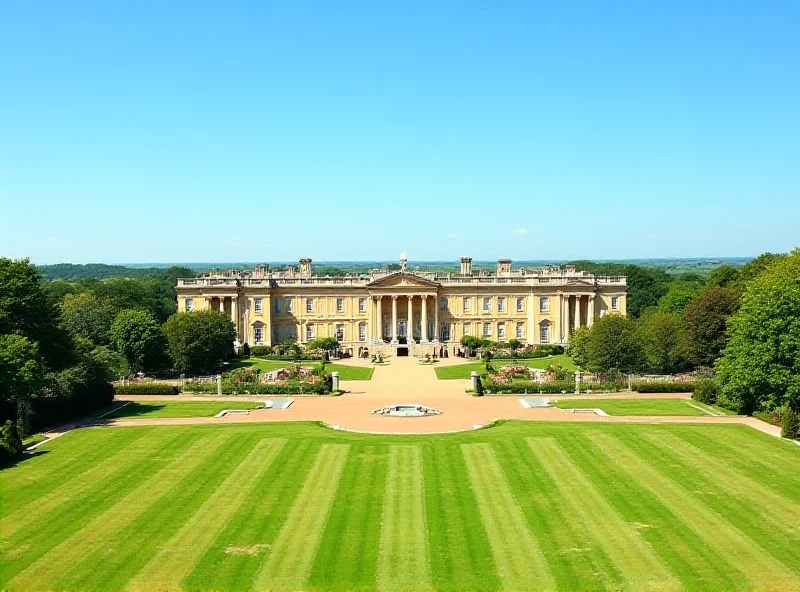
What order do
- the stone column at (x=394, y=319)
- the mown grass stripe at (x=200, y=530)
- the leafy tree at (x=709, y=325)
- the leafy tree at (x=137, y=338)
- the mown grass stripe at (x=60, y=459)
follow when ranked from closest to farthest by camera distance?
1. the mown grass stripe at (x=200, y=530)
2. the mown grass stripe at (x=60, y=459)
3. the leafy tree at (x=709, y=325)
4. the leafy tree at (x=137, y=338)
5. the stone column at (x=394, y=319)

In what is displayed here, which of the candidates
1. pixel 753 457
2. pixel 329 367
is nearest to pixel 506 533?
pixel 753 457

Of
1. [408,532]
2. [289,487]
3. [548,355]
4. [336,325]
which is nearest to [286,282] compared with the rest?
[336,325]

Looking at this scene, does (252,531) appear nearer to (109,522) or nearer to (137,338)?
(109,522)

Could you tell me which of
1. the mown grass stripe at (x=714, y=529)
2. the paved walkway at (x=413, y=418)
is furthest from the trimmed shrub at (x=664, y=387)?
the mown grass stripe at (x=714, y=529)

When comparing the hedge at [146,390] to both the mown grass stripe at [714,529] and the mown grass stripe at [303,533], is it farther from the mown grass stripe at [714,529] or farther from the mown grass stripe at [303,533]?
the mown grass stripe at [714,529]

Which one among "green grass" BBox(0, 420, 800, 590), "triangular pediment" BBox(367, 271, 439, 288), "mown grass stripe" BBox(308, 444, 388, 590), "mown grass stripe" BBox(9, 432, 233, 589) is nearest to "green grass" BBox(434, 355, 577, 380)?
"triangular pediment" BBox(367, 271, 439, 288)

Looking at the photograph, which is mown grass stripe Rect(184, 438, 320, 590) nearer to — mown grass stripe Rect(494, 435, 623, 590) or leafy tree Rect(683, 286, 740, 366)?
mown grass stripe Rect(494, 435, 623, 590)

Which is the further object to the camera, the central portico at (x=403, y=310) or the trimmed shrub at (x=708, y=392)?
the central portico at (x=403, y=310)
